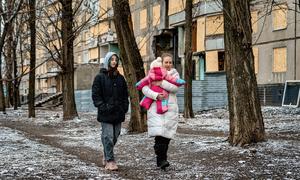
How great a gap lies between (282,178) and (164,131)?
6.64 ft

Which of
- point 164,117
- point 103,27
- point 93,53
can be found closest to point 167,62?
point 164,117

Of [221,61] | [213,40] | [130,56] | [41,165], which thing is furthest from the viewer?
[221,61]

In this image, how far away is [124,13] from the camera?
48.6 ft

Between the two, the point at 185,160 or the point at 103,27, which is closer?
the point at 185,160

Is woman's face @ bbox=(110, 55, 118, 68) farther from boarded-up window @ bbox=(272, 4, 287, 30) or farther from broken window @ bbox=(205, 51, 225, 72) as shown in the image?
broken window @ bbox=(205, 51, 225, 72)

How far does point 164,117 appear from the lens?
8352mm

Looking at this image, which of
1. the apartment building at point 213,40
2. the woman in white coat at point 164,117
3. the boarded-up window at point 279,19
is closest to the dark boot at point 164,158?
the woman in white coat at point 164,117

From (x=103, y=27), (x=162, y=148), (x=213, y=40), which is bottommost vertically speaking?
(x=162, y=148)

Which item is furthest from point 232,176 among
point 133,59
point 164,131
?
point 133,59

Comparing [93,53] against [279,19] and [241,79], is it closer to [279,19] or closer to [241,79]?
[279,19]

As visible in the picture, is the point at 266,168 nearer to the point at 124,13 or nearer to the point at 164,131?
the point at 164,131

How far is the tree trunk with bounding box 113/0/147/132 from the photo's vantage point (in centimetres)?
1482

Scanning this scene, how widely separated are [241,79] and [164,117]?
2.67 metres

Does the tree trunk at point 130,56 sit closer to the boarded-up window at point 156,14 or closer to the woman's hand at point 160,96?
the woman's hand at point 160,96
